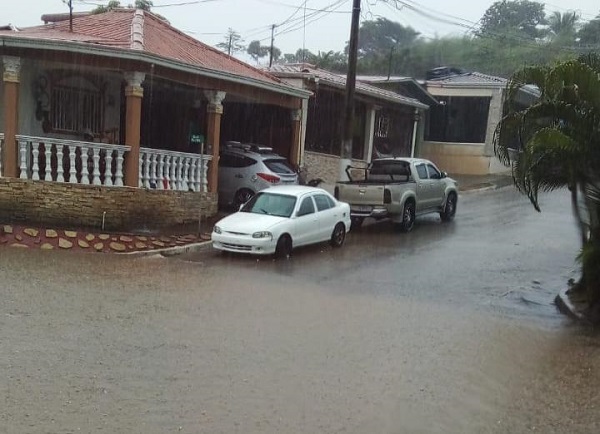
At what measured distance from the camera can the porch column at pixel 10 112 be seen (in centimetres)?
1396

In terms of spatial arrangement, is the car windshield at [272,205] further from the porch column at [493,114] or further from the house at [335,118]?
the porch column at [493,114]

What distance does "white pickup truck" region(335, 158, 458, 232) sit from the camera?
1695 cm

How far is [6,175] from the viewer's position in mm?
14055

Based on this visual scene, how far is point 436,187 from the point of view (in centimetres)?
1886

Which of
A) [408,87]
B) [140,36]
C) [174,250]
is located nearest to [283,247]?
[174,250]

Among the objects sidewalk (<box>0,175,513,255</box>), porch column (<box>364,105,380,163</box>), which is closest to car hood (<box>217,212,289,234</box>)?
sidewalk (<box>0,175,513,255</box>)

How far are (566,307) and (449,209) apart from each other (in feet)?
30.0

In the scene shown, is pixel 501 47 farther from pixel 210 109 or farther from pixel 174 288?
pixel 174 288

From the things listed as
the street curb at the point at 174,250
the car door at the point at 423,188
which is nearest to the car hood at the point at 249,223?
the street curb at the point at 174,250

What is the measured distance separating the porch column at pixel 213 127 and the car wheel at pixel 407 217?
15.4 ft

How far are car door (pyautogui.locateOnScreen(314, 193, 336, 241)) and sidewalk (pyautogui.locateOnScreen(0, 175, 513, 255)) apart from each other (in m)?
2.43

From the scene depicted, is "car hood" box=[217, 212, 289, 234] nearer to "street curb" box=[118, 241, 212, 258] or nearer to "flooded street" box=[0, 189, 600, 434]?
"flooded street" box=[0, 189, 600, 434]

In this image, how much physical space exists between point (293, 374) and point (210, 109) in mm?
11157

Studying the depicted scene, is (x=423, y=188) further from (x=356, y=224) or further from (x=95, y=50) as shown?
(x=95, y=50)
